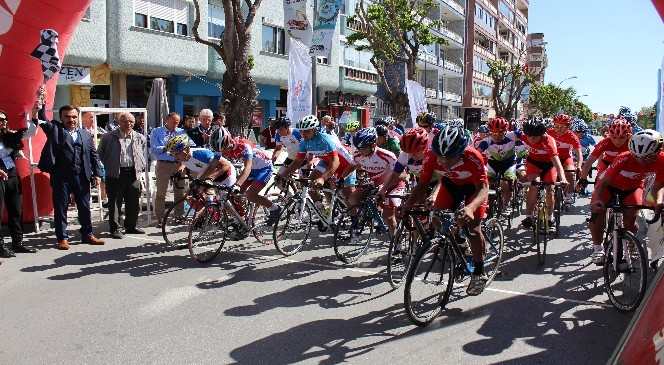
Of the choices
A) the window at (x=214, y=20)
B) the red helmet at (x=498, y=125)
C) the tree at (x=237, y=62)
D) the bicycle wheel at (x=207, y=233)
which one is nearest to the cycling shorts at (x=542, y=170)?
the red helmet at (x=498, y=125)

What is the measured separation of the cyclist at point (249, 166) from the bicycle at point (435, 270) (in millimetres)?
3035

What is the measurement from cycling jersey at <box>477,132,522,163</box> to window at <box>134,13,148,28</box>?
1671cm

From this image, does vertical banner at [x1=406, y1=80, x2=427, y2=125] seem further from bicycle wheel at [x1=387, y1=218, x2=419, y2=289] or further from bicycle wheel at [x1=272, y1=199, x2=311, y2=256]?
bicycle wheel at [x1=387, y1=218, x2=419, y2=289]

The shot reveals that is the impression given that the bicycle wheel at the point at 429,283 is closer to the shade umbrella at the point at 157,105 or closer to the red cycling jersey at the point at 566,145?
the red cycling jersey at the point at 566,145

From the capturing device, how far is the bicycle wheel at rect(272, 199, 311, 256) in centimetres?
779

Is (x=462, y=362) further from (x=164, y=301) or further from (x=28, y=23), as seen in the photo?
(x=28, y=23)

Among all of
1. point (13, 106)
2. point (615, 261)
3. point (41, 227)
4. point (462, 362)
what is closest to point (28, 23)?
point (13, 106)

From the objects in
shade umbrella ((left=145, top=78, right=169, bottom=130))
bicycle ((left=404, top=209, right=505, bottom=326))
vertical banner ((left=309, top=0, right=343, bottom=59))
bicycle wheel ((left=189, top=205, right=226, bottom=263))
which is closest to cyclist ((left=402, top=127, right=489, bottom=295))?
bicycle ((left=404, top=209, right=505, bottom=326))

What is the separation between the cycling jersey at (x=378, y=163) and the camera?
7840mm

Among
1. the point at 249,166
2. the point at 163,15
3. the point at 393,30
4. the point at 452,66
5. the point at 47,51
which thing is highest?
the point at 452,66

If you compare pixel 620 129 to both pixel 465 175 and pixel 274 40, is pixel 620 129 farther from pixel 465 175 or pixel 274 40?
pixel 274 40

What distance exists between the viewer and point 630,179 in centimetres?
634

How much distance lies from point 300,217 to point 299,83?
19.2 feet

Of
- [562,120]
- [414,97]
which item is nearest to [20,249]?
[562,120]
